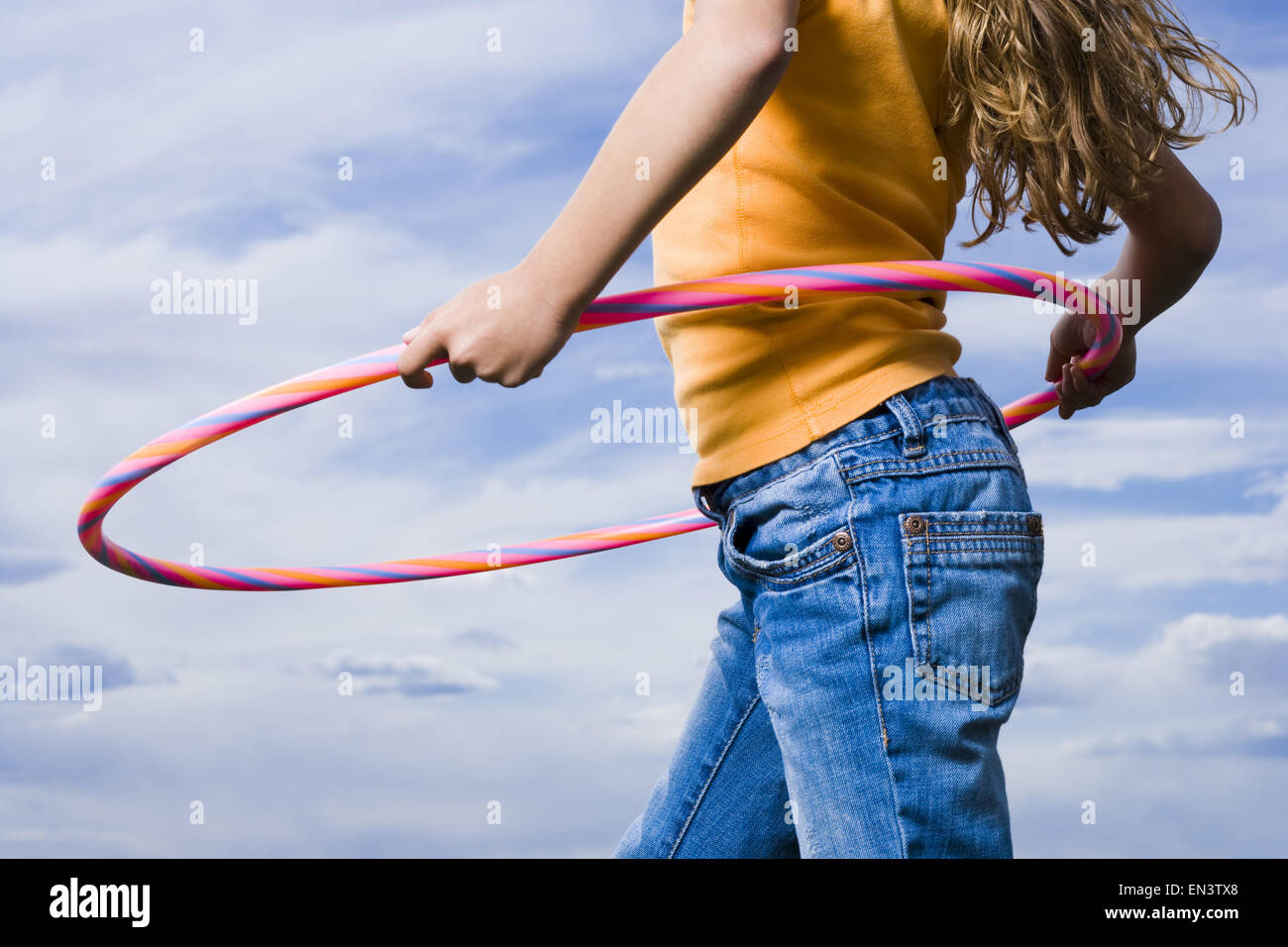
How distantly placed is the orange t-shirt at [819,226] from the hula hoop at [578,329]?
0.07 meters

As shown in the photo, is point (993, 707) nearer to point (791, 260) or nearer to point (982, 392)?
point (982, 392)

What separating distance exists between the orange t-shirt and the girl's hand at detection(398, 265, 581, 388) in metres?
0.33

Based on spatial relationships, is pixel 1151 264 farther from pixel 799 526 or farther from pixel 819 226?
pixel 799 526

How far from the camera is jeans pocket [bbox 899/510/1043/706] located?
168 cm

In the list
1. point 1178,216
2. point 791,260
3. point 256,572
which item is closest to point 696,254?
point 791,260

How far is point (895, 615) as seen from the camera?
1.68 m

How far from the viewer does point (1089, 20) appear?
1.94m

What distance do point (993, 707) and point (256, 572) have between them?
183 centimetres

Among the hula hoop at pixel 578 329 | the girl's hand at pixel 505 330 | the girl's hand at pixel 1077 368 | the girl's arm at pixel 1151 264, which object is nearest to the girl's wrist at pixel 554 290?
the girl's hand at pixel 505 330

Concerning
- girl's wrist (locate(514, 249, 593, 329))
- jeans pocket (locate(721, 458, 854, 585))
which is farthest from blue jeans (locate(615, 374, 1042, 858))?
girl's wrist (locate(514, 249, 593, 329))

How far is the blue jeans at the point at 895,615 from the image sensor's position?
1685mm

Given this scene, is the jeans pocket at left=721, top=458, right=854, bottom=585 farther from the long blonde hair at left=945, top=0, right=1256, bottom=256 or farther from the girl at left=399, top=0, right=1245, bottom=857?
the long blonde hair at left=945, top=0, right=1256, bottom=256

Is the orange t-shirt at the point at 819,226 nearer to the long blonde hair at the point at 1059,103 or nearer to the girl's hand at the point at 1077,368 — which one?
the long blonde hair at the point at 1059,103

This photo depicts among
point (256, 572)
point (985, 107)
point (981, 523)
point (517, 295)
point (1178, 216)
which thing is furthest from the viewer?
point (256, 572)
